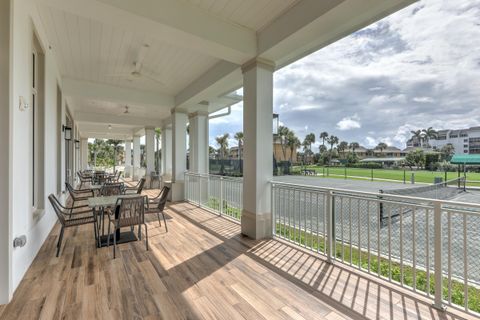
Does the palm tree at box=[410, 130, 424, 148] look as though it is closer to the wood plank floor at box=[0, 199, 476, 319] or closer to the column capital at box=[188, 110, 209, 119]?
the column capital at box=[188, 110, 209, 119]

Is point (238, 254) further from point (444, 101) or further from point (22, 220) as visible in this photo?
point (444, 101)

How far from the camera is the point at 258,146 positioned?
367cm

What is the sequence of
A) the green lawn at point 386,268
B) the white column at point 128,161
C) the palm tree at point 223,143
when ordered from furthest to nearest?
the palm tree at point 223,143 → the white column at point 128,161 → the green lawn at point 386,268

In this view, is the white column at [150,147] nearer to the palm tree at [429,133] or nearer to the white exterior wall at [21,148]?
the white exterior wall at [21,148]

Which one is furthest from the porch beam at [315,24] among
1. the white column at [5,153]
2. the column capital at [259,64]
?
the white column at [5,153]

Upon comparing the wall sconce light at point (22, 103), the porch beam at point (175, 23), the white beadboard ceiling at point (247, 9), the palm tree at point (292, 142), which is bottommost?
the wall sconce light at point (22, 103)

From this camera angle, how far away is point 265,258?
9.70 ft

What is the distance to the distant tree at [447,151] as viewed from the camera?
5363mm

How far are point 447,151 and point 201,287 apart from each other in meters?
6.77

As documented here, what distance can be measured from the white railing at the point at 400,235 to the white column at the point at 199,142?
4.26 metres

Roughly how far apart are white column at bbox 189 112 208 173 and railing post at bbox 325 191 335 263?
5.32m

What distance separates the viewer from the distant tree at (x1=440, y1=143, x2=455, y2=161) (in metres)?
5.36

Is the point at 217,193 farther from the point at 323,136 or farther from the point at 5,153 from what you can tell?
the point at 323,136

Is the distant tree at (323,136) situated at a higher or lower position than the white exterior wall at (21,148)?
higher
